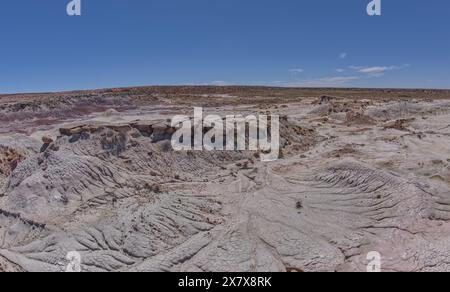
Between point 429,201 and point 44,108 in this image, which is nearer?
point 429,201

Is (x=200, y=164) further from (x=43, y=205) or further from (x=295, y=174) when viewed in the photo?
(x=43, y=205)

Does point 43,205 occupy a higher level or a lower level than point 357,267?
higher

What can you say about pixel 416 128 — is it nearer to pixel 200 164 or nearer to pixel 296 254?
pixel 200 164

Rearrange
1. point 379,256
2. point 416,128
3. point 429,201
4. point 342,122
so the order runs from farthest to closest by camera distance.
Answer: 1. point 342,122
2. point 416,128
3. point 429,201
4. point 379,256

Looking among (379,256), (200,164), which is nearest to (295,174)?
(200,164)

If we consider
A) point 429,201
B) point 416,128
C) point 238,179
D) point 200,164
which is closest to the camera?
→ point 429,201
